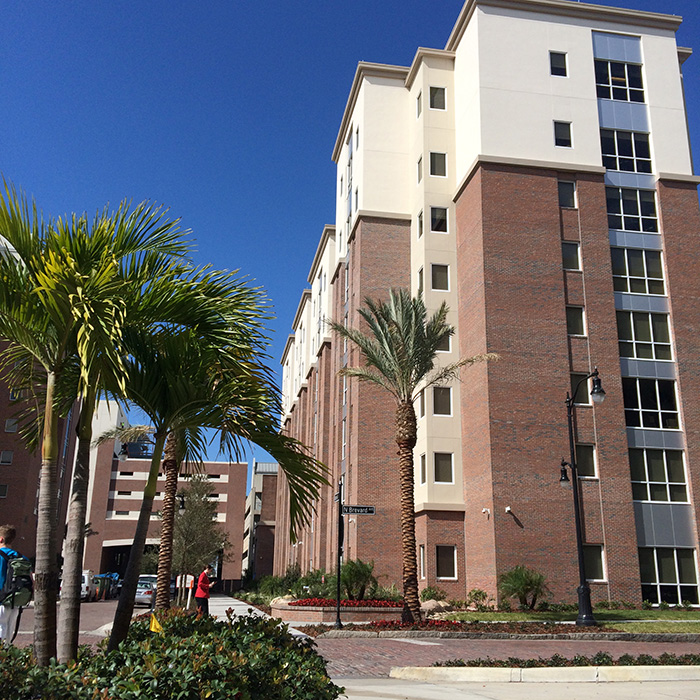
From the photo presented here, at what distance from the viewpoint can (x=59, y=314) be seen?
22.8 ft

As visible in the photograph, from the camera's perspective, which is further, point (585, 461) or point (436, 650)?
point (585, 461)

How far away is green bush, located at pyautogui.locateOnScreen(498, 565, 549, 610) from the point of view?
87.0 feet

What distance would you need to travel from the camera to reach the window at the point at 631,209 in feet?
115

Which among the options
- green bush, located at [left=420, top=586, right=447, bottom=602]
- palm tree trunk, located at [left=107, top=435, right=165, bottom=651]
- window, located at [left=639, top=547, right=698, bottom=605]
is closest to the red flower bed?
green bush, located at [left=420, top=586, right=447, bottom=602]

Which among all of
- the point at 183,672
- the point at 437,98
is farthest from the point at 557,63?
the point at 183,672

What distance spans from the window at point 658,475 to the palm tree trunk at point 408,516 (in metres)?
12.5

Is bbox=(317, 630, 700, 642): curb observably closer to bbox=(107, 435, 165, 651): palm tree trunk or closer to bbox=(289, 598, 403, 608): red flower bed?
bbox=(289, 598, 403, 608): red flower bed

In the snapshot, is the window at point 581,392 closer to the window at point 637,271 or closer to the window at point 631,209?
the window at point 637,271

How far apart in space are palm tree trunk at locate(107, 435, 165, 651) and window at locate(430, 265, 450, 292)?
29.9 meters

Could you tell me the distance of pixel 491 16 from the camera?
36656 millimetres

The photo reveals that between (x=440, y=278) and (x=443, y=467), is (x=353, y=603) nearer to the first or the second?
(x=443, y=467)

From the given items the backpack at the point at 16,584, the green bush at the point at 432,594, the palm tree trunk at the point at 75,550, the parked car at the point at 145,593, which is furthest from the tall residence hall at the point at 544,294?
the palm tree trunk at the point at 75,550

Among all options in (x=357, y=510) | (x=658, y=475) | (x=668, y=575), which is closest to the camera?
(x=357, y=510)

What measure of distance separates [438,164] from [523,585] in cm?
2179
